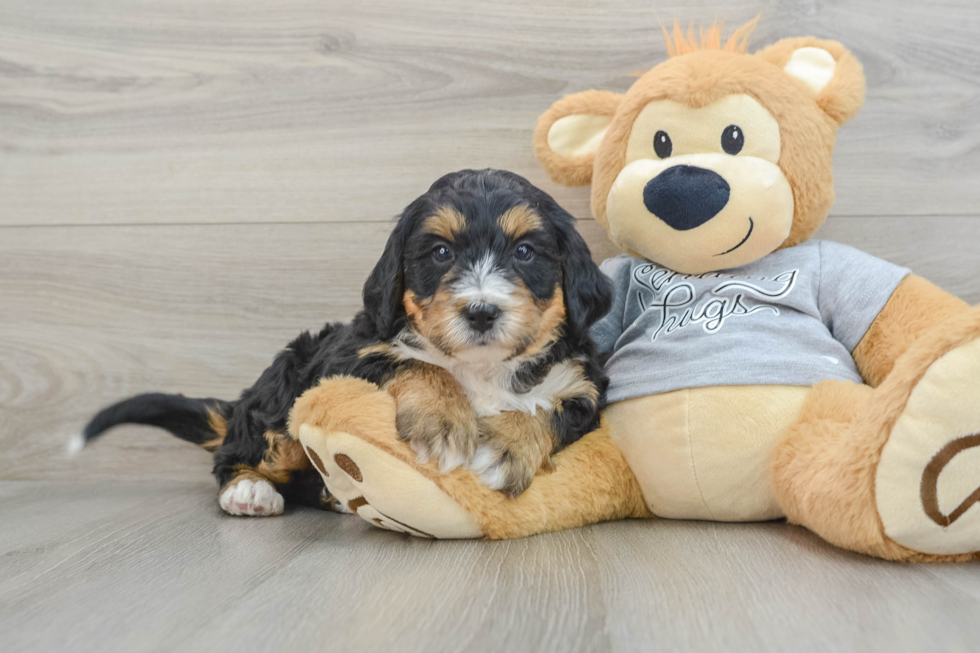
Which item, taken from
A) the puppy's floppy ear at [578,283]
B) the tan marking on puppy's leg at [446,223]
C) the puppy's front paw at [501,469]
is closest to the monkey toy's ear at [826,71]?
the puppy's floppy ear at [578,283]

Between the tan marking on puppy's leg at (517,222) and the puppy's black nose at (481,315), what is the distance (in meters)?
0.21

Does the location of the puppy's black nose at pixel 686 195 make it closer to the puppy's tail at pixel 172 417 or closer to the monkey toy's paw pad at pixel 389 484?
the monkey toy's paw pad at pixel 389 484

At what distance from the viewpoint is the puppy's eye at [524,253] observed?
153 centimetres

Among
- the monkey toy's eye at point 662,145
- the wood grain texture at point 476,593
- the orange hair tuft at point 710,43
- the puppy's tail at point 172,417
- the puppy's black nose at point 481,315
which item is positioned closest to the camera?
the wood grain texture at point 476,593

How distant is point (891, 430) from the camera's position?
3.88 ft

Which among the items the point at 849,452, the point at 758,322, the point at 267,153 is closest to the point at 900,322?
the point at 758,322

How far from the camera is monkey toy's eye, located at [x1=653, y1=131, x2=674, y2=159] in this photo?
1701 mm

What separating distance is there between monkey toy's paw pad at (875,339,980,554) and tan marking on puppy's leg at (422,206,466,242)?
0.87 metres

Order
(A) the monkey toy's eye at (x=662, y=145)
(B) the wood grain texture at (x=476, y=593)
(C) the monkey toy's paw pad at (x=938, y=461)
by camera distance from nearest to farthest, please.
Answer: (B) the wood grain texture at (x=476, y=593) < (C) the monkey toy's paw pad at (x=938, y=461) < (A) the monkey toy's eye at (x=662, y=145)

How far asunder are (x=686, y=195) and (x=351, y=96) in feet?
3.96

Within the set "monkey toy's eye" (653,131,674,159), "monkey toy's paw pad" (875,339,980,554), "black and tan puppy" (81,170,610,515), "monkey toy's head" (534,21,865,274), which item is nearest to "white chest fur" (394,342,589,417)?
"black and tan puppy" (81,170,610,515)

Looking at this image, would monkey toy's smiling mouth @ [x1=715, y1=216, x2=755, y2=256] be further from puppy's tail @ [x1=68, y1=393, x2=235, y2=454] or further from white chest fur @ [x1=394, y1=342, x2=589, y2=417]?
puppy's tail @ [x1=68, y1=393, x2=235, y2=454]

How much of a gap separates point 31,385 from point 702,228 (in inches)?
86.4

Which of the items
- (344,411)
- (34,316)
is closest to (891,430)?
(344,411)
